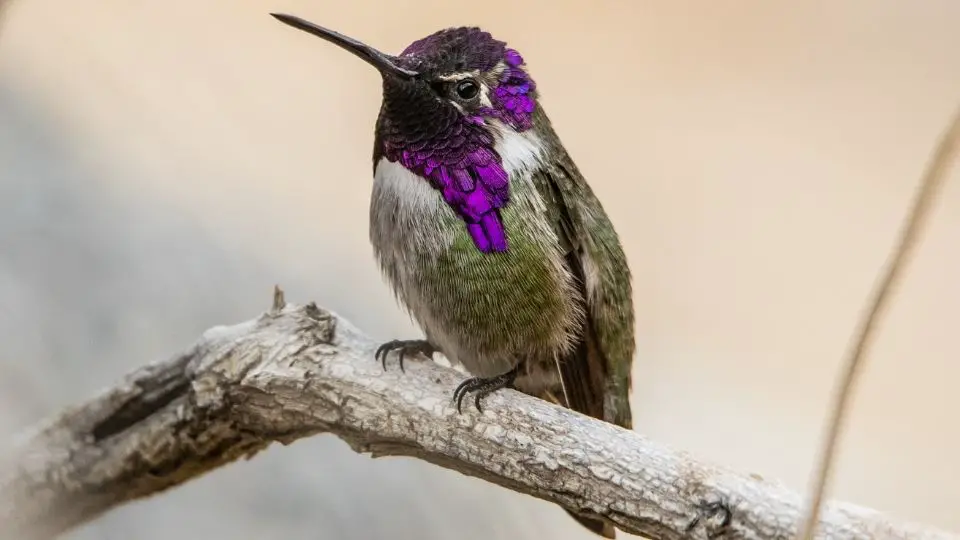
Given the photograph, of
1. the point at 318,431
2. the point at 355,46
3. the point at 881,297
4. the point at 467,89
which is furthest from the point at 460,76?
the point at 881,297

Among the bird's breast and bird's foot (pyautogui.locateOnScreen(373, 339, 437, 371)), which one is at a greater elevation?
the bird's breast

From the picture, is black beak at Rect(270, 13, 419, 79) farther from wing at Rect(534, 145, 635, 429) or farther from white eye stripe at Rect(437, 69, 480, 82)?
wing at Rect(534, 145, 635, 429)

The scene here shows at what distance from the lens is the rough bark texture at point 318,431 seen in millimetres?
1419

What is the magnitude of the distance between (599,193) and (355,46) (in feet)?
4.50

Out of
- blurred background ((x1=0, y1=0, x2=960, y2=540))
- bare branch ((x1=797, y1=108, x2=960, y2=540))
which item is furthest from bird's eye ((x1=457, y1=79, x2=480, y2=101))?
blurred background ((x1=0, y1=0, x2=960, y2=540))

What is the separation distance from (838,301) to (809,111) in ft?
1.84

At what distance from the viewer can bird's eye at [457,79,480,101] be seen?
1.59 m

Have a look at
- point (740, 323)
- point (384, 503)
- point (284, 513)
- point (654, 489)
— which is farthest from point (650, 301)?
point (654, 489)

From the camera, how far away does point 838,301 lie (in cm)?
270

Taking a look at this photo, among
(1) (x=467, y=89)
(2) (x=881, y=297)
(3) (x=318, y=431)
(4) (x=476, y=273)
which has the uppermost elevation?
(1) (x=467, y=89)

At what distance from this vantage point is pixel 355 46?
1.50 metres

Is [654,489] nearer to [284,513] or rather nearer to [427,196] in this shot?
[427,196]

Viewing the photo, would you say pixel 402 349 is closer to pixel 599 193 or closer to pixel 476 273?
pixel 476 273

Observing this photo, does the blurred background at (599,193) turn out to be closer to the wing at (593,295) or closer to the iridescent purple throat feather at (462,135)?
the wing at (593,295)
